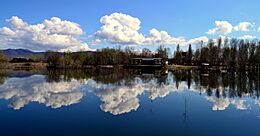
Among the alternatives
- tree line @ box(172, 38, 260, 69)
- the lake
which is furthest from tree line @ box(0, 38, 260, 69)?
the lake

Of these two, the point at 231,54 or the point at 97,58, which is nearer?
the point at 231,54

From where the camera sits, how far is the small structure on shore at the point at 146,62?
4153 inches

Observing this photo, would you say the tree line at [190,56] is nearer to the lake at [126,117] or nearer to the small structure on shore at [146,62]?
the small structure on shore at [146,62]

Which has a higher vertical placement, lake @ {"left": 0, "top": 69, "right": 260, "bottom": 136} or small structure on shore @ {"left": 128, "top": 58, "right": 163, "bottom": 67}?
small structure on shore @ {"left": 128, "top": 58, "right": 163, "bottom": 67}

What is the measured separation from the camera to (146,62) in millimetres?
107625

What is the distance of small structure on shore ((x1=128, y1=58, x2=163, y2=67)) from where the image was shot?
105488mm

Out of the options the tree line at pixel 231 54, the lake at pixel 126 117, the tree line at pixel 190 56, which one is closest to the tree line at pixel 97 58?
the tree line at pixel 190 56

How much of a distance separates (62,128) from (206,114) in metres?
9.15

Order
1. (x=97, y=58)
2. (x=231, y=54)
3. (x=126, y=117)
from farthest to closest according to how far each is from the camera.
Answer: (x=97, y=58)
(x=231, y=54)
(x=126, y=117)

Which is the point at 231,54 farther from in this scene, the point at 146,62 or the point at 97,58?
the point at 97,58

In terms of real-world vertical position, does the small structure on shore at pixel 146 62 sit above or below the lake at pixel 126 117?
above

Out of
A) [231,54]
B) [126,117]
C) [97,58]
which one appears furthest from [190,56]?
[126,117]

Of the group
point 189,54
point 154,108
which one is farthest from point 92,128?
point 189,54

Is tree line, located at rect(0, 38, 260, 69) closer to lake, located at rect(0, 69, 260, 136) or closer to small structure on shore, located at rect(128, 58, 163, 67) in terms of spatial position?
small structure on shore, located at rect(128, 58, 163, 67)
